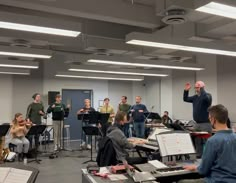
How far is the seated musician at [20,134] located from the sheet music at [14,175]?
491 centimetres

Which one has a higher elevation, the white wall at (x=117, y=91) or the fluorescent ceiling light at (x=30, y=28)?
the fluorescent ceiling light at (x=30, y=28)

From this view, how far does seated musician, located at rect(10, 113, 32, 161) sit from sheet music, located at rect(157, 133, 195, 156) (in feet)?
13.7

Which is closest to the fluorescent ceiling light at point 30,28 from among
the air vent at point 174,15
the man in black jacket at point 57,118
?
the air vent at point 174,15

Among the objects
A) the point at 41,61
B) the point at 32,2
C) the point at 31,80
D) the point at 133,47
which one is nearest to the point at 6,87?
the point at 31,80

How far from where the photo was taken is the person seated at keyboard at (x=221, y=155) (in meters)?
2.20

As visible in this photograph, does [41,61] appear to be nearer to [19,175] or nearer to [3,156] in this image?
[3,156]

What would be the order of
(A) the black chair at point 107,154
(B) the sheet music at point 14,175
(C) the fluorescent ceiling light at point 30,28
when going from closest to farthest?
(B) the sheet music at point 14,175 → (C) the fluorescent ceiling light at point 30,28 → (A) the black chair at point 107,154

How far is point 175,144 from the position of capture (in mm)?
3287

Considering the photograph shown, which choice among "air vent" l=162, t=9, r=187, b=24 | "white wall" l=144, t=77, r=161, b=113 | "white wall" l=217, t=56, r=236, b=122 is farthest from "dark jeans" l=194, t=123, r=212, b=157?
"white wall" l=144, t=77, r=161, b=113

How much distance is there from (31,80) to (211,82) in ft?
21.0

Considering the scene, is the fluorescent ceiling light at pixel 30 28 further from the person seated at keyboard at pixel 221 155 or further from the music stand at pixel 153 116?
the music stand at pixel 153 116

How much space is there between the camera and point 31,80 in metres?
9.85

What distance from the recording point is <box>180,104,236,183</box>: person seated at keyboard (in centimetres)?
220

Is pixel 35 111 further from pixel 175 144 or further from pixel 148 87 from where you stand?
pixel 148 87
